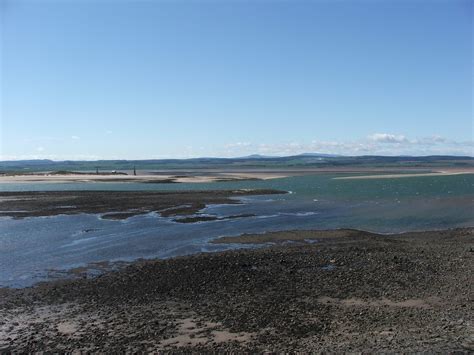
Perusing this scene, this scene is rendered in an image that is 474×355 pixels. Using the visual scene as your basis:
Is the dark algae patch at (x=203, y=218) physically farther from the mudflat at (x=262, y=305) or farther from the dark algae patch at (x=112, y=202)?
the mudflat at (x=262, y=305)

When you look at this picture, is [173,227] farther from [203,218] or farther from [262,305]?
[262,305]

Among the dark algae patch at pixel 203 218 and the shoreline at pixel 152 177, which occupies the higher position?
the shoreline at pixel 152 177

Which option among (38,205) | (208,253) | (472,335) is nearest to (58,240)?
(208,253)

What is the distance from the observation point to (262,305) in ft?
51.1

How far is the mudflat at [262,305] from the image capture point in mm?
12547

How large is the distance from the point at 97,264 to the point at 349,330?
14282mm

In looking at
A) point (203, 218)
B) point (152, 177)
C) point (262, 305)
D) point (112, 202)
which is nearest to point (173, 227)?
point (203, 218)

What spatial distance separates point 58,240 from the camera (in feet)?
98.8

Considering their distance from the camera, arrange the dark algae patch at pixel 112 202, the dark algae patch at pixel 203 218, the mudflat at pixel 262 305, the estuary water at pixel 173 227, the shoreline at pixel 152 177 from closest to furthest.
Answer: the mudflat at pixel 262 305 → the estuary water at pixel 173 227 → the dark algae patch at pixel 203 218 → the dark algae patch at pixel 112 202 → the shoreline at pixel 152 177

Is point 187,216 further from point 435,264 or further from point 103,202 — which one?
point 435,264

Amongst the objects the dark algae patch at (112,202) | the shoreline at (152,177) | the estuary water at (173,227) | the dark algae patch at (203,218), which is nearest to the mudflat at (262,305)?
the estuary water at (173,227)

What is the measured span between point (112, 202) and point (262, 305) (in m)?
40.9

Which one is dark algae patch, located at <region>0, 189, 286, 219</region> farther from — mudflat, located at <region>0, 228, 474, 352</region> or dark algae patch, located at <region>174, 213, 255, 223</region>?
mudflat, located at <region>0, 228, 474, 352</region>

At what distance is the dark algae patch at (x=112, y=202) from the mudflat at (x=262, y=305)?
75.1 feet
